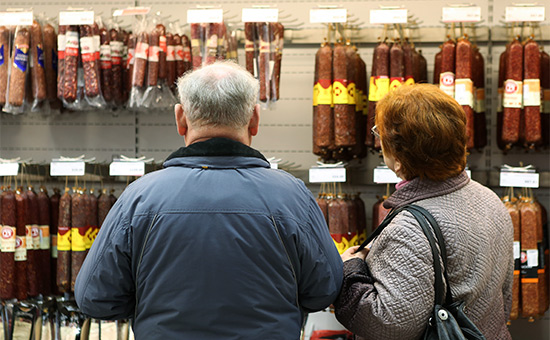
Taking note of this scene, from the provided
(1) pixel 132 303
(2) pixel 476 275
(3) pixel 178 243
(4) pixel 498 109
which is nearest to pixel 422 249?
(2) pixel 476 275

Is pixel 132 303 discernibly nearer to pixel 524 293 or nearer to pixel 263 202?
pixel 263 202

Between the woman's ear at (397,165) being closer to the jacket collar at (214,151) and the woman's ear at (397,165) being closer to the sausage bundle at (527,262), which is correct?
the jacket collar at (214,151)

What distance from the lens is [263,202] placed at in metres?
1.87

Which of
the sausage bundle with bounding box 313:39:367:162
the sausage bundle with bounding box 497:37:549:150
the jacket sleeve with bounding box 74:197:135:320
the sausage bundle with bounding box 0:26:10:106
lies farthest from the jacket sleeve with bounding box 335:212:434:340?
the sausage bundle with bounding box 0:26:10:106

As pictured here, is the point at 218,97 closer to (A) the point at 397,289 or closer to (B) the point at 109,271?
(B) the point at 109,271

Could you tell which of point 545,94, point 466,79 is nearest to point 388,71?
point 466,79

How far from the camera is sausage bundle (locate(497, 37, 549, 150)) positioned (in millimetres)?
3703

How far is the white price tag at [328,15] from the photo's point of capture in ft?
12.3

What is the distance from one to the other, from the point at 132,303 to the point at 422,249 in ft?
3.09

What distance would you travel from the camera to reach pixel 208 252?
1.82 m

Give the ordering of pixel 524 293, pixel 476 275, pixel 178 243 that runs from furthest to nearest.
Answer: pixel 524 293 → pixel 476 275 → pixel 178 243

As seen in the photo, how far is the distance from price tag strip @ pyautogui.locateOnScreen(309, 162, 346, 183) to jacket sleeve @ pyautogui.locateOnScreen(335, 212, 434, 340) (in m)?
1.69

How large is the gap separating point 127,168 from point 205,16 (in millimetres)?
1064

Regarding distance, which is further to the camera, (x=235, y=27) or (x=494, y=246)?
(x=235, y=27)
